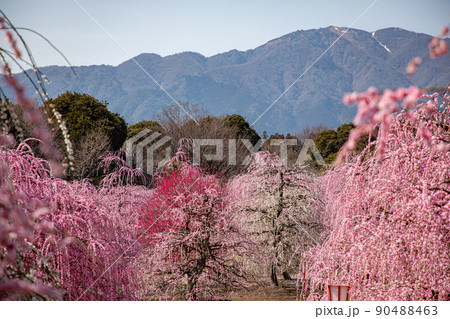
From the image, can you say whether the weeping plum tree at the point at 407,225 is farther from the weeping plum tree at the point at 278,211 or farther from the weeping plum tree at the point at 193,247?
the weeping plum tree at the point at 278,211

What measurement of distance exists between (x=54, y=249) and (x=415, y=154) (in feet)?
8.10

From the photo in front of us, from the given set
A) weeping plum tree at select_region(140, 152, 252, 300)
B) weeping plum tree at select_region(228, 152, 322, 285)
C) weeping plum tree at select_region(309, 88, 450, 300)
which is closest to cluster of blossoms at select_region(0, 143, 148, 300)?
weeping plum tree at select_region(140, 152, 252, 300)

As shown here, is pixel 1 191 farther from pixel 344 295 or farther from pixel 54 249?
pixel 344 295

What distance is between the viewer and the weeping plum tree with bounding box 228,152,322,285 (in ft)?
21.1

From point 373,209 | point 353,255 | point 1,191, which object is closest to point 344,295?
point 353,255

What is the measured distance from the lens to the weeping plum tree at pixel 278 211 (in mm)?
6426

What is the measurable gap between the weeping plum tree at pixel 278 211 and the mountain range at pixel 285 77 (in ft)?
6.15

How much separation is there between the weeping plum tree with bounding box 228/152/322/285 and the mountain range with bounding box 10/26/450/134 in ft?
6.15

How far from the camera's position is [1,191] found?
1852 millimetres

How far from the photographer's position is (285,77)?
3011 centimetres

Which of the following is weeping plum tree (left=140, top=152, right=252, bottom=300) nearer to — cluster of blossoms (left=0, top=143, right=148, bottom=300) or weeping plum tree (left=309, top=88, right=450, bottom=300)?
cluster of blossoms (left=0, top=143, right=148, bottom=300)
